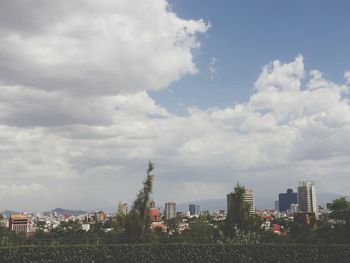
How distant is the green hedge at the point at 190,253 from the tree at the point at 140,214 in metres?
1.51

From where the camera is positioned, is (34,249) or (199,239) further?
→ (199,239)

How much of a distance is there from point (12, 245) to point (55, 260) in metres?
2.44

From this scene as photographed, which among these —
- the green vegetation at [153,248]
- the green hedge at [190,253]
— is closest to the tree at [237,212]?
the green vegetation at [153,248]

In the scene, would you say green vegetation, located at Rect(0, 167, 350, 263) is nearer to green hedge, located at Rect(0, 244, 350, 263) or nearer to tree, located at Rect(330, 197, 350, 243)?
green hedge, located at Rect(0, 244, 350, 263)

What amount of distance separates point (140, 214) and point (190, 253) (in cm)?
342

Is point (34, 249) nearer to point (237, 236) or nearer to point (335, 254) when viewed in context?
point (237, 236)

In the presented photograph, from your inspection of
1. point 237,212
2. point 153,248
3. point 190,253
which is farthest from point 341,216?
point 153,248

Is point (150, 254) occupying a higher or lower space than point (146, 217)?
lower

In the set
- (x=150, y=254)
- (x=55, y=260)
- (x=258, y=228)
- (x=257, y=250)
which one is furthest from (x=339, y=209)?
(x=55, y=260)

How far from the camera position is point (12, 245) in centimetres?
2380

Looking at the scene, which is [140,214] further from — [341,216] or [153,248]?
[341,216]

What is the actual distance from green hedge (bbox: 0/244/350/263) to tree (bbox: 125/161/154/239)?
59.6 inches

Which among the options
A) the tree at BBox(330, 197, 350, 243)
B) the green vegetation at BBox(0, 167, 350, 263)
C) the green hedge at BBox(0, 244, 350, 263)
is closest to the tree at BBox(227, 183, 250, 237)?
the green vegetation at BBox(0, 167, 350, 263)

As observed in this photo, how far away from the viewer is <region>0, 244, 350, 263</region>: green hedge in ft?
76.7
